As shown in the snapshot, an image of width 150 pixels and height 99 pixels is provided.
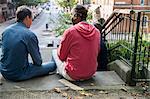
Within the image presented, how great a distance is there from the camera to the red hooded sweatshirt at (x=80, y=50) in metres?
4.57

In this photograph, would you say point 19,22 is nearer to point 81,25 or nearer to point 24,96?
point 81,25

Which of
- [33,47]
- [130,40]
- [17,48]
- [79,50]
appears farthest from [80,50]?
[130,40]

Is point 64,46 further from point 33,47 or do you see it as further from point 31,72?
point 31,72

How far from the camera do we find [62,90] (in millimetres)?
4293

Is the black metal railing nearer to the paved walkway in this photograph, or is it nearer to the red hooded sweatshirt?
the paved walkway

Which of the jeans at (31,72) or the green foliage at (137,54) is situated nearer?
the jeans at (31,72)

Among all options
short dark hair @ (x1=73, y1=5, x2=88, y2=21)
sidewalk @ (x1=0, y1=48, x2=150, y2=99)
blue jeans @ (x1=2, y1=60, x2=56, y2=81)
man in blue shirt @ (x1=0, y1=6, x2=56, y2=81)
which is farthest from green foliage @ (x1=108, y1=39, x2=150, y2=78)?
man in blue shirt @ (x1=0, y1=6, x2=56, y2=81)

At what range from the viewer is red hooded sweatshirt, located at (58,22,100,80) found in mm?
4570

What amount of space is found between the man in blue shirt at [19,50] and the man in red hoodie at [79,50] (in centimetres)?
48

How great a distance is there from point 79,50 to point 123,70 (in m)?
0.81

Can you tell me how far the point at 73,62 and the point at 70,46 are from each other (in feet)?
0.83

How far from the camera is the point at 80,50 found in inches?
180

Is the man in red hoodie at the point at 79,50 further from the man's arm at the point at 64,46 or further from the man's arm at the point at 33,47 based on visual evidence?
the man's arm at the point at 33,47

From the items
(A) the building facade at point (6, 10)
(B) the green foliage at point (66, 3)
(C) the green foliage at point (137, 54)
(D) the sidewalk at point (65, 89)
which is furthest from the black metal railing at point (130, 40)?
(A) the building facade at point (6, 10)
